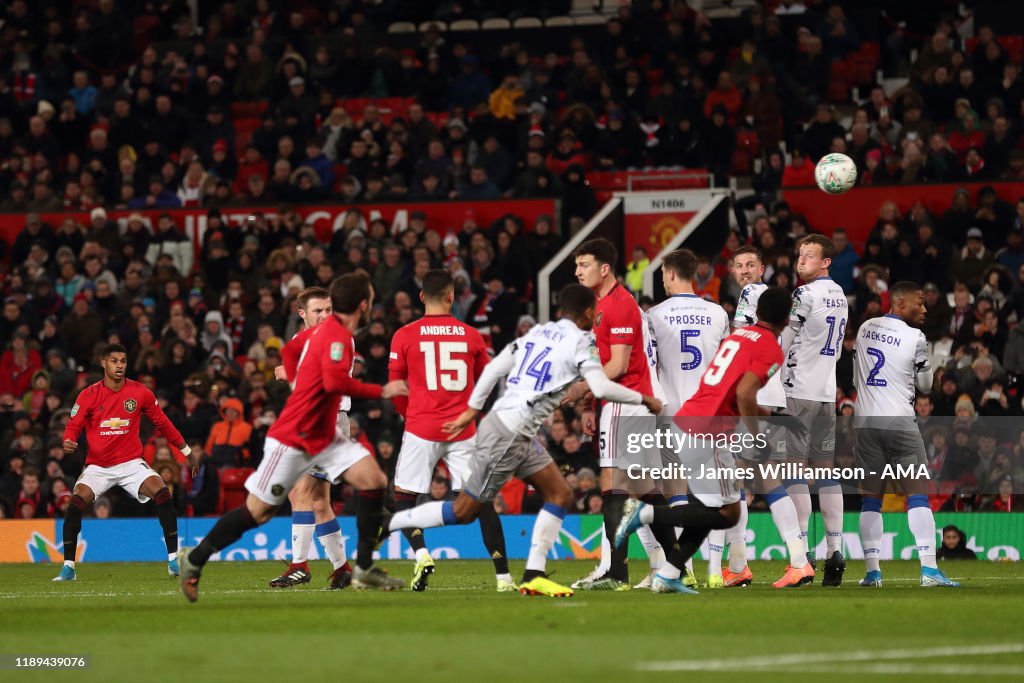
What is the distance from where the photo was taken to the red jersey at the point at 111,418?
16391 mm

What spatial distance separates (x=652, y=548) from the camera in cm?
1273

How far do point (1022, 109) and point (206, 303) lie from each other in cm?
1229

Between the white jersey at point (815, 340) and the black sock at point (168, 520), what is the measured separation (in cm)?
654

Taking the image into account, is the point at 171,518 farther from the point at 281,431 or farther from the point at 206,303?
the point at 206,303

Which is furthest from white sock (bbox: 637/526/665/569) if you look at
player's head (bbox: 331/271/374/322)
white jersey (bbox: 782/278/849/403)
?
player's head (bbox: 331/271/374/322)

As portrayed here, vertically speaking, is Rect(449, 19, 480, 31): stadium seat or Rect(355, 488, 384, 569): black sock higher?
Rect(449, 19, 480, 31): stadium seat

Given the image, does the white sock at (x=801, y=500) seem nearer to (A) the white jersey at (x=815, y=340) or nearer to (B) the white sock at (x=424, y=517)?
(A) the white jersey at (x=815, y=340)

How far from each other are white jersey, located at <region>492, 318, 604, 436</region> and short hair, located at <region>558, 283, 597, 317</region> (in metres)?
0.08

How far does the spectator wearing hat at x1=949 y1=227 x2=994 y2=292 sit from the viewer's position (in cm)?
2109

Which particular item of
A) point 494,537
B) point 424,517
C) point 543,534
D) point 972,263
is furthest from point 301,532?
point 972,263

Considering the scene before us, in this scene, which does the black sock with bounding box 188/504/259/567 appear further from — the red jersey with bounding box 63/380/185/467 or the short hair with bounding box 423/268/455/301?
the red jersey with bounding box 63/380/185/467

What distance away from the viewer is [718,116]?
24.3 metres

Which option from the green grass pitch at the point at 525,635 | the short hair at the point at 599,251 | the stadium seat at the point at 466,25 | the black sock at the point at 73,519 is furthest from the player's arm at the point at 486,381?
the stadium seat at the point at 466,25

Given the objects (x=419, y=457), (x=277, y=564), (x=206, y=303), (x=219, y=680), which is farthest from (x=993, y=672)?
(x=206, y=303)
